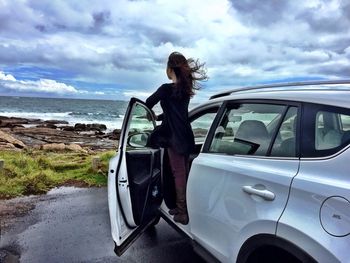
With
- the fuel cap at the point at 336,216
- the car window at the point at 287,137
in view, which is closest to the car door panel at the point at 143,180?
the car window at the point at 287,137

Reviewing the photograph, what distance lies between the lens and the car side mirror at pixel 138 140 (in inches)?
155

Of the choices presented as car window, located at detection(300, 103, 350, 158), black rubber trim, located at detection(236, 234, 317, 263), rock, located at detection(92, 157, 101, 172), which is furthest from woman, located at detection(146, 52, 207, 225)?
rock, located at detection(92, 157, 101, 172)

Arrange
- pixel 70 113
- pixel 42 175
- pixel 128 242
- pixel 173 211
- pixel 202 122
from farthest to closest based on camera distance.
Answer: pixel 70 113 → pixel 42 175 → pixel 202 122 → pixel 173 211 → pixel 128 242

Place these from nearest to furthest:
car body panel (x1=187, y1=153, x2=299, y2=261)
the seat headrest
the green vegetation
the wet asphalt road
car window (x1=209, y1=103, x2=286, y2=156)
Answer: car body panel (x1=187, y1=153, x2=299, y2=261) < car window (x1=209, y1=103, x2=286, y2=156) < the seat headrest < the wet asphalt road < the green vegetation

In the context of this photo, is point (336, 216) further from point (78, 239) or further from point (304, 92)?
point (78, 239)

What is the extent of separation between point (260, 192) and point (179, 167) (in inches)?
54.2

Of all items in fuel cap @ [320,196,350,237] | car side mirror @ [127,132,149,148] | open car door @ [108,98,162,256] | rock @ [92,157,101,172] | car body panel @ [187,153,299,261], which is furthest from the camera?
rock @ [92,157,101,172]

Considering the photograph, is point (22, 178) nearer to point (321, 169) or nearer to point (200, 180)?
point (200, 180)

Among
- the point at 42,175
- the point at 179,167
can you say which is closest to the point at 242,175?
Answer: the point at 179,167

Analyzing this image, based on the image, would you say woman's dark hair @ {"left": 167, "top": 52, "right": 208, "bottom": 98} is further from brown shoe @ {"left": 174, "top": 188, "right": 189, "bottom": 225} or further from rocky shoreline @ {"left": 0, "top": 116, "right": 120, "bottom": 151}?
rocky shoreline @ {"left": 0, "top": 116, "right": 120, "bottom": 151}

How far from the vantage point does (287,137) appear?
A: 2.68 meters

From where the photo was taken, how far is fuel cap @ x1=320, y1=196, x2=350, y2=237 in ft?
6.70

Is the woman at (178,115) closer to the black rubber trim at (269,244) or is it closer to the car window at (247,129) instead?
the car window at (247,129)

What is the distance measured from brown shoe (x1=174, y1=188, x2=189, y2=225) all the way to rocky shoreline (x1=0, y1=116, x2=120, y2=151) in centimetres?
1143
